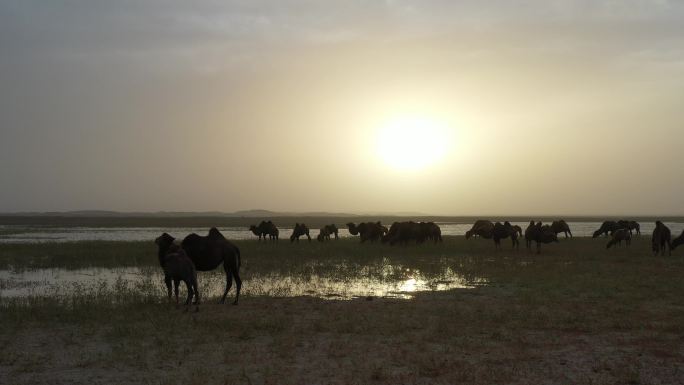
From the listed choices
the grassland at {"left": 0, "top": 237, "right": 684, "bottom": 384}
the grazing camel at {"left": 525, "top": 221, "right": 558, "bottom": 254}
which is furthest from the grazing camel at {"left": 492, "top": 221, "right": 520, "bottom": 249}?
the grassland at {"left": 0, "top": 237, "right": 684, "bottom": 384}

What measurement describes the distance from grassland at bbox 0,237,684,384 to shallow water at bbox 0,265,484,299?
98cm

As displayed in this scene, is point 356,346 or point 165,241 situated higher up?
point 165,241

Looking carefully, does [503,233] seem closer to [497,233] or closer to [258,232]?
[497,233]

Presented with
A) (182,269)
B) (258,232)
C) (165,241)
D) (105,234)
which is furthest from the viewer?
(105,234)

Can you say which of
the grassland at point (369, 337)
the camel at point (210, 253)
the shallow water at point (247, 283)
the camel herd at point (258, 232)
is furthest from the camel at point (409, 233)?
the camel at point (210, 253)

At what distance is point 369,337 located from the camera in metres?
10.4

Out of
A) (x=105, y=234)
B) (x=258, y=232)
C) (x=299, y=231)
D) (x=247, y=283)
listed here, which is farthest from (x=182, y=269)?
(x=105, y=234)

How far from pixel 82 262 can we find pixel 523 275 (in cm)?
1937

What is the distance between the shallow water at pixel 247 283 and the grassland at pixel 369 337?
0.98 metres

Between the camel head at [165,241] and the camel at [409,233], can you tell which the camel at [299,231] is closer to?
the camel at [409,233]

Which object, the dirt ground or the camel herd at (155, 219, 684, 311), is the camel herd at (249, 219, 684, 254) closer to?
the camel herd at (155, 219, 684, 311)

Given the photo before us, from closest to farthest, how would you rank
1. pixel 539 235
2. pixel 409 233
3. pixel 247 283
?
pixel 247 283
pixel 539 235
pixel 409 233

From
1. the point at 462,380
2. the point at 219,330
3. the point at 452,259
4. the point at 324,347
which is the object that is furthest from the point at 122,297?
the point at 452,259

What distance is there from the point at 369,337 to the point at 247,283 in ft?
29.0
